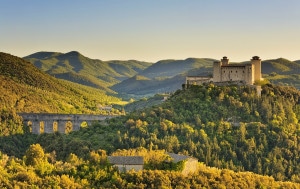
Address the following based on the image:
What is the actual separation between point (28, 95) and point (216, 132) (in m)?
76.2

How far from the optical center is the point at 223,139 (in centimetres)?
8381

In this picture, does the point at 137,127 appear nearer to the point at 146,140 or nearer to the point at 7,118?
the point at 146,140

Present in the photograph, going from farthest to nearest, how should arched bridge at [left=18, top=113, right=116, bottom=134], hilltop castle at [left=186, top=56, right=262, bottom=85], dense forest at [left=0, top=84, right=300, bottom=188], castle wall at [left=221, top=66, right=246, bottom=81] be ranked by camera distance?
arched bridge at [left=18, top=113, right=116, bottom=134], castle wall at [left=221, top=66, right=246, bottom=81], hilltop castle at [left=186, top=56, right=262, bottom=85], dense forest at [left=0, top=84, right=300, bottom=188]

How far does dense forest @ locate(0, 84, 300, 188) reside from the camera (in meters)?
76.4

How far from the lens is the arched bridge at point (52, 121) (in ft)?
409

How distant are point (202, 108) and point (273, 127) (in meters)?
11.2

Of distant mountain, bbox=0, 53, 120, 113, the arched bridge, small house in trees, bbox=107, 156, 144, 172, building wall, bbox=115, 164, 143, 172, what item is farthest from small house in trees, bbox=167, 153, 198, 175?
distant mountain, bbox=0, 53, 120, 113

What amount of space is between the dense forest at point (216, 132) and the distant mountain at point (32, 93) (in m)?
38.2

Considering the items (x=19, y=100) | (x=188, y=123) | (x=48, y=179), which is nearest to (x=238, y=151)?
(x=188, y=123)

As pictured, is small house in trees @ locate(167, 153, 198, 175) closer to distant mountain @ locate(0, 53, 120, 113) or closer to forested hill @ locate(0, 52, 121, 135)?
forested hill @ locate(0, 52, 121, 135)

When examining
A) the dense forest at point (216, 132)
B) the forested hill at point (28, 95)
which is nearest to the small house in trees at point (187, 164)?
the dense forest at point (216, 132)

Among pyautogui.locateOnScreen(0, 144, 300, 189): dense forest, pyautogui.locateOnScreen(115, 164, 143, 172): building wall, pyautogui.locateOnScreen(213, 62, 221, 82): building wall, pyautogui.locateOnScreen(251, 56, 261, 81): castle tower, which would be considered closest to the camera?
pyautogui.locateOnScreen(0, 144, 300, 189): dense forest

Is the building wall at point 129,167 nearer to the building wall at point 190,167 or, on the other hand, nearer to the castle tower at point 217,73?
the building wall at point 190,167

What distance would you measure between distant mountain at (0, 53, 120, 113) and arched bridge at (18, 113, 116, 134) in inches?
234
